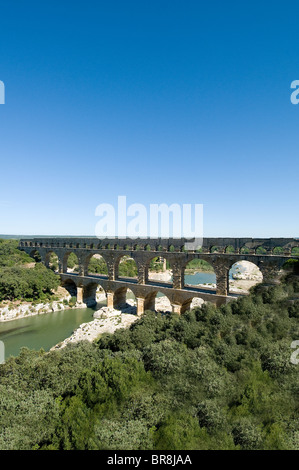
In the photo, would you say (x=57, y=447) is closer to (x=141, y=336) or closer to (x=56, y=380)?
(x=56, y=380)

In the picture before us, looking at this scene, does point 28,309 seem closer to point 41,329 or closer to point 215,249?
point 41,329

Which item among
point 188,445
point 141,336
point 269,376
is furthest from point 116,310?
point 188,445

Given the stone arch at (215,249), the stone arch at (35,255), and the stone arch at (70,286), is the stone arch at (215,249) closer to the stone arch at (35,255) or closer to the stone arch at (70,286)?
the stone arch at (70,286)

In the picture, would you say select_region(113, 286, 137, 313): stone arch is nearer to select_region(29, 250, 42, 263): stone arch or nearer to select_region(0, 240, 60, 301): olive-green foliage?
select_region(0, 240, 60, 301): olive-green foliage

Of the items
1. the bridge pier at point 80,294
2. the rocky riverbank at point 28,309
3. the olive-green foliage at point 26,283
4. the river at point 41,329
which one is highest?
the olive-green foliage at point 26,283

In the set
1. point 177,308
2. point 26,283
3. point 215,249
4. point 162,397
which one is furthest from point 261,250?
point 26,283

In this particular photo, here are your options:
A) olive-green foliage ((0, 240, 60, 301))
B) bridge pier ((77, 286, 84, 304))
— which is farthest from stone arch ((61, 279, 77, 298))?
bridge pier ((77, 286, 84, 304))

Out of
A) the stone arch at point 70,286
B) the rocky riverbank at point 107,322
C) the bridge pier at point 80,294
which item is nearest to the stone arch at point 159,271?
the stone arch at point 70,286
